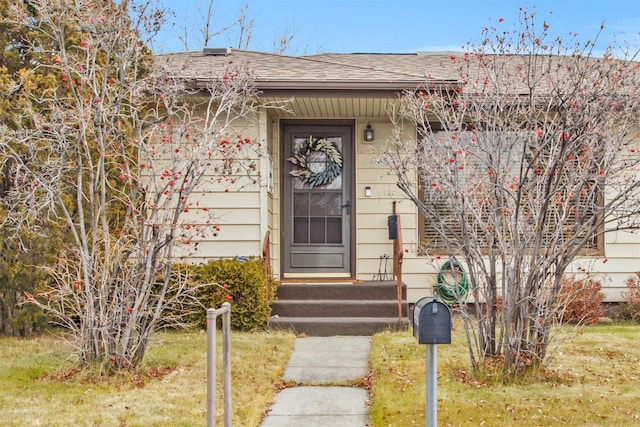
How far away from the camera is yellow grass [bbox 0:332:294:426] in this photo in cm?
495

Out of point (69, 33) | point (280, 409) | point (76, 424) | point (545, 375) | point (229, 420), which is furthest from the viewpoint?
point (69, 33)

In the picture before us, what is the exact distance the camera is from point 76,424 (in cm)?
477

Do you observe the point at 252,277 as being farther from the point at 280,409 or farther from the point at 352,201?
the point at 280,409

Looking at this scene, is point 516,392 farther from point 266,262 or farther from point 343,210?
point 343,210

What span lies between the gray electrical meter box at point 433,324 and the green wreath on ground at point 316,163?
6964 millimetres

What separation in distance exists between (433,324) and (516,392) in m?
2.12

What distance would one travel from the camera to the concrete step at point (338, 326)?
884 centimetres

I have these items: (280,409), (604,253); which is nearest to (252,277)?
(280,409)

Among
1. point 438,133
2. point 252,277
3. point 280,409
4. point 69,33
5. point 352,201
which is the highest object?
point 69,33

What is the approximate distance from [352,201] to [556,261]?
16.7ft

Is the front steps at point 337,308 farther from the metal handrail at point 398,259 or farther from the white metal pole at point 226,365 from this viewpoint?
the white metal pole at point 226,365

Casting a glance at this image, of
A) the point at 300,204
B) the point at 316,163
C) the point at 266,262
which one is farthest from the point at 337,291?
the point at 316,163

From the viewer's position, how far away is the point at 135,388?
226 inches

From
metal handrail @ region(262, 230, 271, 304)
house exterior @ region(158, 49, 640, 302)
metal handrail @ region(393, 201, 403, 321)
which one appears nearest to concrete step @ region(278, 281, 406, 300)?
metal handrail @ region(393, 201, 403, 321)
